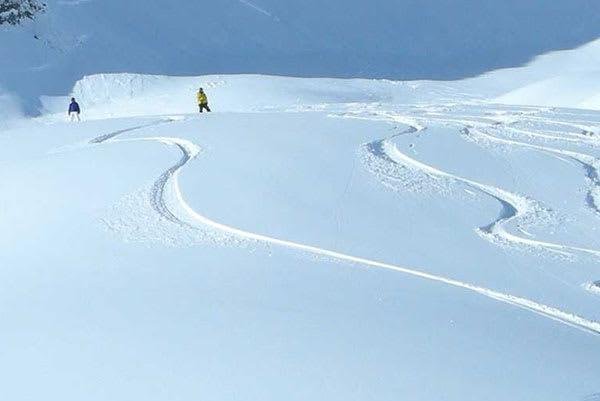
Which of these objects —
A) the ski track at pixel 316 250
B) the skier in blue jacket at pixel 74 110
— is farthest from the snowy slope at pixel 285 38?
the ski track at pixel 316 250

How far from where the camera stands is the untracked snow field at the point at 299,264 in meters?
5.88

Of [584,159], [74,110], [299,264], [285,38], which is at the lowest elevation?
[74,110]

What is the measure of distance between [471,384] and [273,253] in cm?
A: 314

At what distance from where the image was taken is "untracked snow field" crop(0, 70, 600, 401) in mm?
5875

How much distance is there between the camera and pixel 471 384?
580 cm

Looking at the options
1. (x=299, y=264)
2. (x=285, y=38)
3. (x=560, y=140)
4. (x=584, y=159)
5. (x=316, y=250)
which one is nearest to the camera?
(x=299, y=264)

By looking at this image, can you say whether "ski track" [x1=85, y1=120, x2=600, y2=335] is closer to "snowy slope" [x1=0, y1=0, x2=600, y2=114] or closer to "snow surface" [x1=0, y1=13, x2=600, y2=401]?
"snow surface" [x1=0, y1=13, x2=600, y2=401]

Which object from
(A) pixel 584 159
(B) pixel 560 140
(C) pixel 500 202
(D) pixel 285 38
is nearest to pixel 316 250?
(C) pixel 500 202

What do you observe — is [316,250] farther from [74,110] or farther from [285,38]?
[285,38]

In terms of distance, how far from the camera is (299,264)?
326 inches

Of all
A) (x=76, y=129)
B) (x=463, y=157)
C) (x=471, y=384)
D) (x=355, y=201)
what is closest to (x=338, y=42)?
(x=76, y=129)

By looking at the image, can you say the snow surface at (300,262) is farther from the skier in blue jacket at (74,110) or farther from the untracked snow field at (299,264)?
the skier in blue jacket at (74,110)

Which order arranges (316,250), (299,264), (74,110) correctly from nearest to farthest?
(299,264) → (316,250) → (74,110)

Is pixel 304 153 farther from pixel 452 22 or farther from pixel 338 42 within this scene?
pixel 452 22
